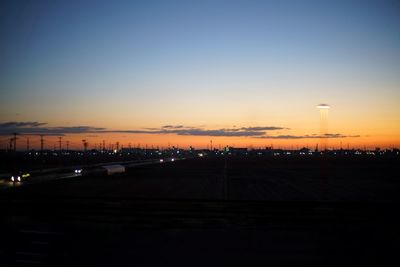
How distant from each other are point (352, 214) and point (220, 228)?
5617mm

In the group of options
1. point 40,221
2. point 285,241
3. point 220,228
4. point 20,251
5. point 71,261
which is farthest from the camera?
point 40,221

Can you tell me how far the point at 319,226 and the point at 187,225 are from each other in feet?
17.3

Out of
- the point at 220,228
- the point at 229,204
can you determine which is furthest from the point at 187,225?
the point at 229,204

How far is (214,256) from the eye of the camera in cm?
1166

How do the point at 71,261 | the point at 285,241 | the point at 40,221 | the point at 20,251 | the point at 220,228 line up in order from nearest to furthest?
the point at 71,261, the point at 20,251, the point at 285,241, the point at 220,228, the point at 40,221

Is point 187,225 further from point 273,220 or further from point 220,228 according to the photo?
point 273,220

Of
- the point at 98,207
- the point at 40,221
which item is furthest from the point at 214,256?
the point at 40,221

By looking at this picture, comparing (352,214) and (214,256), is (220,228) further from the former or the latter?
(352,214)

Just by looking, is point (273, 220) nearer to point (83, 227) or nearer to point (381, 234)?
point (381, 234)

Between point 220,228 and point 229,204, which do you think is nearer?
point 220,228

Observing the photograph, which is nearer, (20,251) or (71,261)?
(71,261)

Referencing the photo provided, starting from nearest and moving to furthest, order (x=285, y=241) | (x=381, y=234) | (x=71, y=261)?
1. (x=71, y=261)
2. (x=285, y=241)
3. (x=381, y=234)

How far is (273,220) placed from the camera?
16062mm

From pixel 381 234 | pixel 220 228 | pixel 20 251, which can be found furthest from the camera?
pixel 220 228
